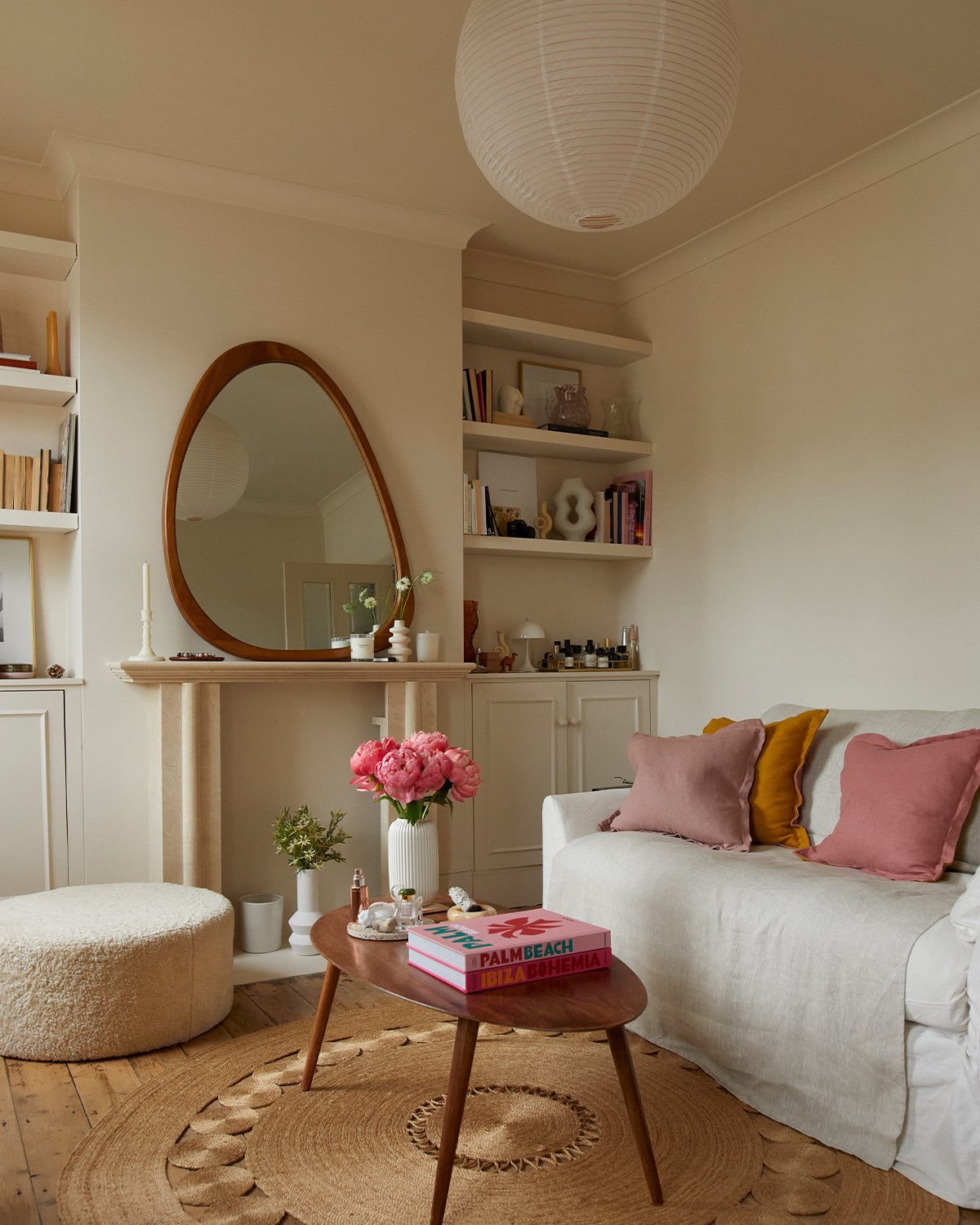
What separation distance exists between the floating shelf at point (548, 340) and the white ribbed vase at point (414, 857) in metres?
2.39

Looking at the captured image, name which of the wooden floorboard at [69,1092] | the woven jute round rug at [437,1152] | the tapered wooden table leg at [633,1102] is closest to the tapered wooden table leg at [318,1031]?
the woven jute round rug at [437,1152]

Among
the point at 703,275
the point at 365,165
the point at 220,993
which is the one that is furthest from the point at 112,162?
the point at 220,993

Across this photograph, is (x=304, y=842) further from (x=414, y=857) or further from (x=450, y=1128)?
(x=450, y=1128)

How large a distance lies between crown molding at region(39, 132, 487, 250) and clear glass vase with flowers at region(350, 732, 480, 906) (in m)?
2.24

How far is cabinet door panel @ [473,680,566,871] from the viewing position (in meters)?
4.03

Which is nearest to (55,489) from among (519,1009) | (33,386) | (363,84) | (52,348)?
(33,386)

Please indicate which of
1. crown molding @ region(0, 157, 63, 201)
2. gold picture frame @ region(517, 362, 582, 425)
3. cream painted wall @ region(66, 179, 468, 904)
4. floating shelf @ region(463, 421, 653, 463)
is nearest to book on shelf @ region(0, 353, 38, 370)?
cream painted wall @ region(66, 179, 468, 904)

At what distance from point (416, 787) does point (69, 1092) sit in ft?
3.51

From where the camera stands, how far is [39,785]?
321 cm

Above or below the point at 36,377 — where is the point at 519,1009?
below

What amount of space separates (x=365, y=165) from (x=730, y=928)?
110 inches

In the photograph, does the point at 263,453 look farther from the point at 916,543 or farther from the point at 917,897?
the point at 917,897

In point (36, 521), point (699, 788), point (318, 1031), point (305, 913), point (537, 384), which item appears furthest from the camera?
point (537, 384)

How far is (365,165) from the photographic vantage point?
3520mm
